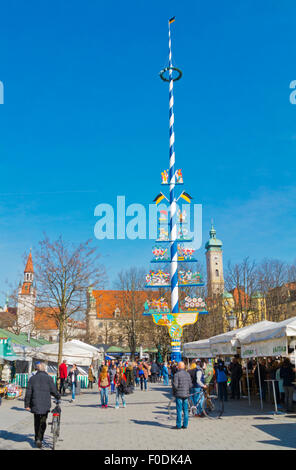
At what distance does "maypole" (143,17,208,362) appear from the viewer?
24922mm

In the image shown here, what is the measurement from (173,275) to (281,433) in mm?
15675

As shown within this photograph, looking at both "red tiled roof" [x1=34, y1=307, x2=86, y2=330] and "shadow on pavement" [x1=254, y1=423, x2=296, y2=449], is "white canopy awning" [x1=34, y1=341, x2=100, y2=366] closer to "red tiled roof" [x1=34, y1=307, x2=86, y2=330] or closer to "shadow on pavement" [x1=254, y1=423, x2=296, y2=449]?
"red tiled roof" [x1=34, y1=307, x2=86, y2=330]

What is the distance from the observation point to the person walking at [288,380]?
13133mm

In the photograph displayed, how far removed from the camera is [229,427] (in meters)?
10.7

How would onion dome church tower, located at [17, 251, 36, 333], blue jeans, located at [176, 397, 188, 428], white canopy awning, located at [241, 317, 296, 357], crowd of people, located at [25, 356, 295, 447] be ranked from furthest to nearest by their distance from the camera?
onion dome church tower, located at [17, 251, 36, 333], white canopy awning, located at [241, 317, 296, 357], blue jeans, located at [176, 397, 188, 428], crowd of people, located at [25, 356, 295, 447]

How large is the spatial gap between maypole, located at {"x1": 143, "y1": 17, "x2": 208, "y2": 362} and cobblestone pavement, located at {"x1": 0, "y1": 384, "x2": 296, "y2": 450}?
10.2 meters

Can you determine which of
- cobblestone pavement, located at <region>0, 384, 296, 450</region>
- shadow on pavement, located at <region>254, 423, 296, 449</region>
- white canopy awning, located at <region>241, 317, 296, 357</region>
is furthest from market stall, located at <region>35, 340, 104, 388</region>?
shadow on pavement, located at <region>254, 423, 296, 449</region>

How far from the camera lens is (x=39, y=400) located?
334 inches

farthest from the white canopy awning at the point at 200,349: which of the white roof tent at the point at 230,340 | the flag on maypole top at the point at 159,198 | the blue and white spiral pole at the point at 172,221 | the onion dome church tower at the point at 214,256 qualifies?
the onion dome church tower at the point at 214,256

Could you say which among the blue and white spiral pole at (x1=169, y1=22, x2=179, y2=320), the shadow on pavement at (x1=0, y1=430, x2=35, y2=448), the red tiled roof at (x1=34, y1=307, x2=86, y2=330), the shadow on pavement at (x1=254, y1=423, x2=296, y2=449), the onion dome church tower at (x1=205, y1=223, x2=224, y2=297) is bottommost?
the shadow on pavement at (x1=0, y1=430, x2=35, y2=448)

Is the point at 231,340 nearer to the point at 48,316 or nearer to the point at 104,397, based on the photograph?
the point at 104,397
